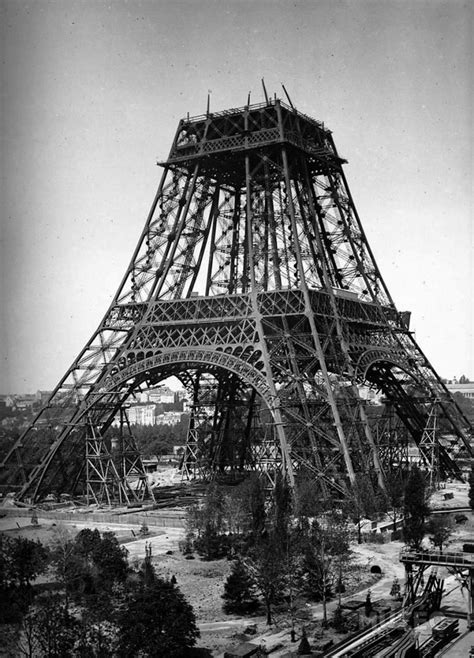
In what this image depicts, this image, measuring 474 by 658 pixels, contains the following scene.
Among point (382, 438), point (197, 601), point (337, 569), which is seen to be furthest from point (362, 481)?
point (382, 438)

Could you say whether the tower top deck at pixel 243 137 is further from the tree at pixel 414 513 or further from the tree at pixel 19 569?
the tree at pixel 19 569

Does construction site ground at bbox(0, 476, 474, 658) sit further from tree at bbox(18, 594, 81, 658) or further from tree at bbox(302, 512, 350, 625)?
tree at bbox(18, 594, 81, 658)

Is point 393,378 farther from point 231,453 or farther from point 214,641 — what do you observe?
point 214,641

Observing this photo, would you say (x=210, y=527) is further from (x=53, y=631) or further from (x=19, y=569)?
(x=53, y=631)

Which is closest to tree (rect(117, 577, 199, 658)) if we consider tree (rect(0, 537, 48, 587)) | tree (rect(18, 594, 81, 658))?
tree (rect(18, 594, 81, 658))

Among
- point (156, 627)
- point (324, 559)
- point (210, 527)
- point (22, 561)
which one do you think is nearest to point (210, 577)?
point (210, 527)

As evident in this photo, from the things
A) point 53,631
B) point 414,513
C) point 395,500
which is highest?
point 414,513
